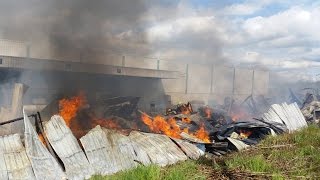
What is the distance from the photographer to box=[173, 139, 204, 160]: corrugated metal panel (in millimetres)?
8695

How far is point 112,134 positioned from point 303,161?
3842 millimetres

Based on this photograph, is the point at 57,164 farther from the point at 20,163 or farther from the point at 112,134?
the point at 112,134

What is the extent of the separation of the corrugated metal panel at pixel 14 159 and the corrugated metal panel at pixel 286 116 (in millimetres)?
8584

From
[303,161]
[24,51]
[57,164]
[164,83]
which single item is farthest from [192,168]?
[164,83]

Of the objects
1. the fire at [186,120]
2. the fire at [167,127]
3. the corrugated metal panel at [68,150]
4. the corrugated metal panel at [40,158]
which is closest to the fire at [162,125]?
the fire at [167,127]

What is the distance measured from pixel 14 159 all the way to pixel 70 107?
474cm

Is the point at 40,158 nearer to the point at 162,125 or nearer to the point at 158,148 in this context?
the point at 158,148

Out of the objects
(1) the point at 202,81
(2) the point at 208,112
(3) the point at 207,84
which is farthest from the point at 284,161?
(1) the point at 202,81

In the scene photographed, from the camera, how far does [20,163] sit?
6438 mm

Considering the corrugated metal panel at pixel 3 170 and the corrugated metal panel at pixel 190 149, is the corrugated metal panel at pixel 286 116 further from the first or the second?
the corrugated metal panel at pixel 3 170

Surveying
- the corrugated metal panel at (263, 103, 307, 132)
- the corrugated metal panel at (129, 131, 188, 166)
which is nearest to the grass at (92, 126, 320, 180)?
the corrugated metal panel at (129, 131, 188, 166)

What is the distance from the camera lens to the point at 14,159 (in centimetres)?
644

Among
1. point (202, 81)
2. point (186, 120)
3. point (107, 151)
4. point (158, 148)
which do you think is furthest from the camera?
point (202, 81)

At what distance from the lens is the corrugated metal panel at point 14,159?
6.32 metres
